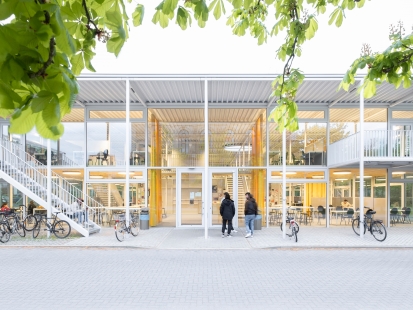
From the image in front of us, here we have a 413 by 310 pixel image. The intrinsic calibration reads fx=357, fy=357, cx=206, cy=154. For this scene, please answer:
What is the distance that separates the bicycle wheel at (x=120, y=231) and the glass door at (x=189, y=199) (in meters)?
3.62

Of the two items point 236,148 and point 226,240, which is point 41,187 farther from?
point 236,148

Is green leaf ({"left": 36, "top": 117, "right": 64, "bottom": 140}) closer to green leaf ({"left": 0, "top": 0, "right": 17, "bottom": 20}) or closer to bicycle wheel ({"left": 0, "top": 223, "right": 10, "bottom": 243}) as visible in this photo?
green leaf ({"left": 0, "top": 0, "right": 17, "bottom": 20})

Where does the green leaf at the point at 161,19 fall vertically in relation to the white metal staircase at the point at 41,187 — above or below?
above

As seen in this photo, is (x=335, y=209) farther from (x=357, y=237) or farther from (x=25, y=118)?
(x=25, y=118)

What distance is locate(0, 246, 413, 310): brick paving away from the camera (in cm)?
600

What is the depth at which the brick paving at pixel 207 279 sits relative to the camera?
19.7 ft

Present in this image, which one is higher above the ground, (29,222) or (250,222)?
(250,222)

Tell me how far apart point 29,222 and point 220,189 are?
25.7ft

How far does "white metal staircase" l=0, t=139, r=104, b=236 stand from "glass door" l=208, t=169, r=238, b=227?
488cm

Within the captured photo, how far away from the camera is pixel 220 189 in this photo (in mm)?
15680

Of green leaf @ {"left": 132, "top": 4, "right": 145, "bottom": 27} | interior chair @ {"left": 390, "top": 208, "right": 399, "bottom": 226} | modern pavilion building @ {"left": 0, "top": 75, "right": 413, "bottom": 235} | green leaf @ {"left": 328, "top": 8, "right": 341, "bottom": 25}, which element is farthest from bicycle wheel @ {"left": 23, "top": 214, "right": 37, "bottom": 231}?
interior chair @ {"left": 390, "top": 208, "right": 399, "bottom": 226}

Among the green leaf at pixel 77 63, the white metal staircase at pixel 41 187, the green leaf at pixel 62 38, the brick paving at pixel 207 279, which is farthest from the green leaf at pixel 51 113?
the white metal staircase at pixel 41 187

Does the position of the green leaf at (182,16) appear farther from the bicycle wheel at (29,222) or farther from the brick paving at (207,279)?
the bicycle wheel at (29,222)

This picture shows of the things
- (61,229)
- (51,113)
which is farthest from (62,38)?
(61,229)
